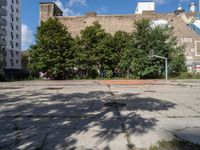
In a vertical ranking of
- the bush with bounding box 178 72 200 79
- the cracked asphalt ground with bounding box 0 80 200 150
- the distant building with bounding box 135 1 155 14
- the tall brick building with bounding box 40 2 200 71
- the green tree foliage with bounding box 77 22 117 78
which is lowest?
the cracked asphalt ground with bounding box 0 80 200 150

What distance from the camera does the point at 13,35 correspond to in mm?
74750

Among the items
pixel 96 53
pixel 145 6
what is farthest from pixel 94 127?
pixel 145 6

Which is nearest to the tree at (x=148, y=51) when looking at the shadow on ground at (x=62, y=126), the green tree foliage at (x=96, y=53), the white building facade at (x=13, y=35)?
the green tree foliage at (x=96, y=53)

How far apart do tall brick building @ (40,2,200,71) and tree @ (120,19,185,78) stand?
882 cm

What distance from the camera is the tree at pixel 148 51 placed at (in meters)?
42.9

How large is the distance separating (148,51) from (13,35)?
41962 mm

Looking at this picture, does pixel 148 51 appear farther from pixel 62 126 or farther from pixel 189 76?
pixel 62 126

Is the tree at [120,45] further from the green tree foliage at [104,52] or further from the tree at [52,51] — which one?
the tree at [52,51]

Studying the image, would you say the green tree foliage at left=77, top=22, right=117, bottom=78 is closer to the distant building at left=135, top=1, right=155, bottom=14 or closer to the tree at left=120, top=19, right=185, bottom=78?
the tree at left=120, top=19, right=185, bottom=78

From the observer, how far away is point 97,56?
4509cm

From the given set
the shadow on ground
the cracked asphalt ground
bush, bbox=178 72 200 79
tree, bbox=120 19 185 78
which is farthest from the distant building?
the shadow on ground

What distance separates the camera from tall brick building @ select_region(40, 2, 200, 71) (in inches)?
2094

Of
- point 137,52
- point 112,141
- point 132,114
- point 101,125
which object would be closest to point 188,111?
point 132,114

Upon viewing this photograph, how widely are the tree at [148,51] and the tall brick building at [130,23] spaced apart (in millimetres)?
8822
